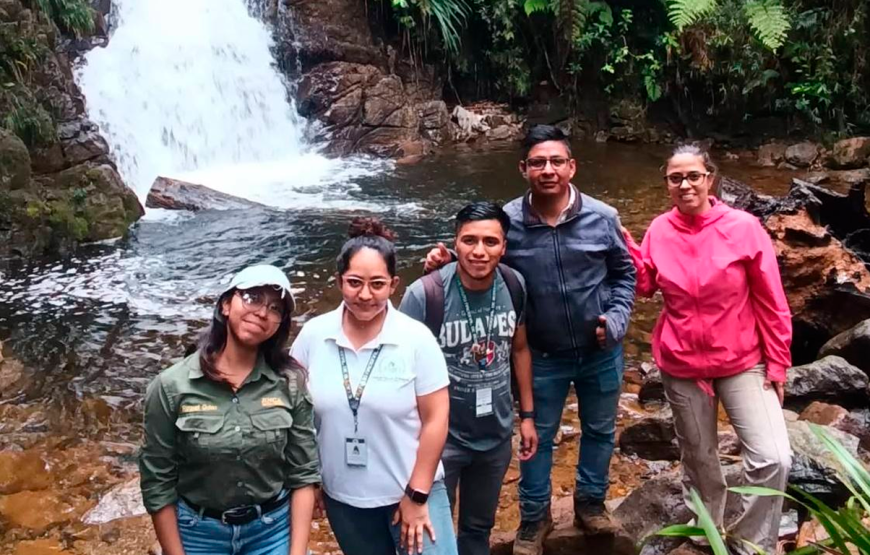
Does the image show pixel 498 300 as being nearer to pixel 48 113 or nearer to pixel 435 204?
pixel 435 204

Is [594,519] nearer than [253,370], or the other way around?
[253,370]

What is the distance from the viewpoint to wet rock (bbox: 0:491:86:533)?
4129mm

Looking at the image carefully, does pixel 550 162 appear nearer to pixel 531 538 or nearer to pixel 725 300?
pixel 725 300

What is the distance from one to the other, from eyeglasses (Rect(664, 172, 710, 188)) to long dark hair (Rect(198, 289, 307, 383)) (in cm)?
141

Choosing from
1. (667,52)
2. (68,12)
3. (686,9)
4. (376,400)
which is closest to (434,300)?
(376,400)

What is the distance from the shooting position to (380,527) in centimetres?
242

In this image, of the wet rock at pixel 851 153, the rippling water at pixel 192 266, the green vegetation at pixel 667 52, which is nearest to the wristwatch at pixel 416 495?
the rippling water at pixel 192 266

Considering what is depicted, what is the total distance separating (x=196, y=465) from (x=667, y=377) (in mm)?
1705

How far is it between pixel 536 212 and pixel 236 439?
1.36 metres

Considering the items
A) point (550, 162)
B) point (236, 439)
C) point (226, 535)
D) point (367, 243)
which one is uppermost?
point (550, 162)

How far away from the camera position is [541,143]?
2.85 meters

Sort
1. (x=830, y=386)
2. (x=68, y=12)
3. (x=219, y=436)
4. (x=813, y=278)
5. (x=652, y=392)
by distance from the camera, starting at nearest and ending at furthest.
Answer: (x=219, y=436) → (x=830, y=386) → (x=652, y=392) → (x=813, y=278) → (x=68, y=12)

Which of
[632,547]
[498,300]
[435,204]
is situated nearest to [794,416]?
[632,547]

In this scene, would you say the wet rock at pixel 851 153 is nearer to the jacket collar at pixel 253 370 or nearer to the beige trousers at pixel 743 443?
the beige trousers at pixel 743 443
